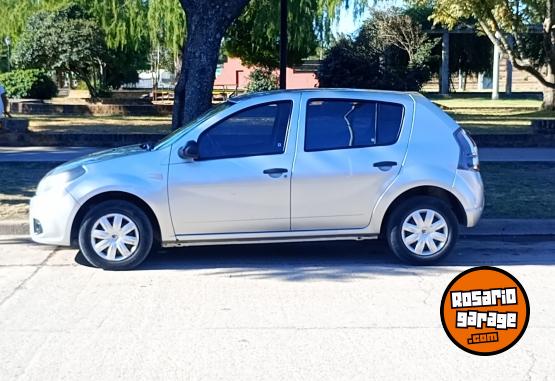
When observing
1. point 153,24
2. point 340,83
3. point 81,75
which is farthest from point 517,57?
point 81,75

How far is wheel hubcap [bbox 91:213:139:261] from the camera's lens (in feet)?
25.4

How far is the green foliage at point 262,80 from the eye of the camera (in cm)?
3491

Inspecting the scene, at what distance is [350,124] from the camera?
807cm

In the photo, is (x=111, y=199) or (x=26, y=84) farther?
(x=26, y=84)

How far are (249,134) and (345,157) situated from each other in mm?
974

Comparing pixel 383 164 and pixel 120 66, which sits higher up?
pixel 120 66

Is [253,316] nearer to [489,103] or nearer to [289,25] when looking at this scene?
[289,25]

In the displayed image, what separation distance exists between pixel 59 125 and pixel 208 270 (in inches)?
622

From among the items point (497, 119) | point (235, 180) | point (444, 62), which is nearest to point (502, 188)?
point (235, 180)

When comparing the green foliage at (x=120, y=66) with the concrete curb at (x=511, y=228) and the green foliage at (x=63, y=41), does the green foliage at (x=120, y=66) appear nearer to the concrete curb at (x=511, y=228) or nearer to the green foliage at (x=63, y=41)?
the green foliage at (x=63, y=41)

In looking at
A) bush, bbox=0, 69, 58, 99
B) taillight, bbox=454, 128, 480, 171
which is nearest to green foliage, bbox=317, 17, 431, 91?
bush, bbox=0, 69, 58, 99

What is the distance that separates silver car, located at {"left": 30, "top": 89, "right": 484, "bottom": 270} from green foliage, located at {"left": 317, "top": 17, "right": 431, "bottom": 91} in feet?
69.5

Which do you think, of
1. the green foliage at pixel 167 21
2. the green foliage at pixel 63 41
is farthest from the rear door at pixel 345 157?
the green foliage at pixel 63 41

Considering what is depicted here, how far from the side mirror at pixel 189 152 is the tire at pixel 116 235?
2.18 feet
